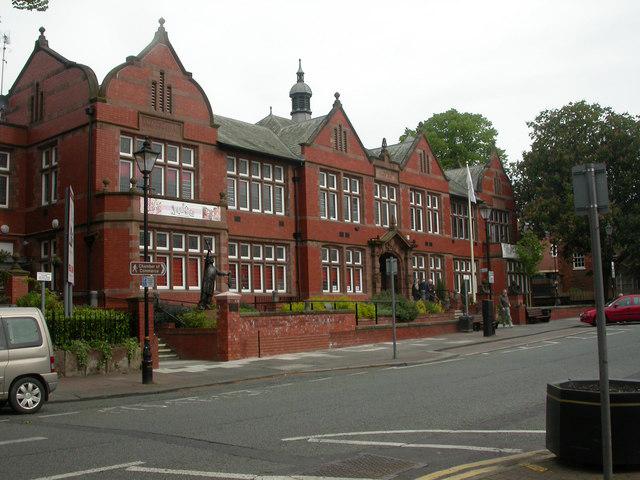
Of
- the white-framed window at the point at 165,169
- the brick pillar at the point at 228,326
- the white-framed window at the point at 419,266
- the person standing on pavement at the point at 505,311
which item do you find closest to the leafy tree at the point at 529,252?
the white-framed window at the point at 419,266

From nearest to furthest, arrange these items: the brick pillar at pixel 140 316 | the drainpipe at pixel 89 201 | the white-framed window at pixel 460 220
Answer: the brick pillar at pixel 140 316 → the drainpipe at pixel 89 201 → the white-framed window at pixel 460 220

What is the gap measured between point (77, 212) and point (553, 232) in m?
33.8

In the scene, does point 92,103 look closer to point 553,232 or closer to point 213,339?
point 213,339

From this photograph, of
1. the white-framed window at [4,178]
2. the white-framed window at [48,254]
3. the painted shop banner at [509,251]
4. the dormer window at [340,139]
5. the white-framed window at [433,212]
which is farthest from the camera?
the painted shop banner at [509,251]

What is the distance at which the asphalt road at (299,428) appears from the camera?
749 cm

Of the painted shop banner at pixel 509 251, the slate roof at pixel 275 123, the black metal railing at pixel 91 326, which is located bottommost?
the black metal railing at pixel 91 326

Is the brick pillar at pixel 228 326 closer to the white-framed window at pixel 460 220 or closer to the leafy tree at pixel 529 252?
the white-framed window at pixel 460 220

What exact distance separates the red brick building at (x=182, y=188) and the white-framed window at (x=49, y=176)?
3.0 inches

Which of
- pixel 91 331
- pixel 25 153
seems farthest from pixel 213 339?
pixel 25 153

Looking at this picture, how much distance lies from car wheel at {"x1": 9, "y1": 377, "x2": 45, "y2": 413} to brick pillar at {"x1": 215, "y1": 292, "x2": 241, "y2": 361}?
940 centimetres

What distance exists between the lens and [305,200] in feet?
112

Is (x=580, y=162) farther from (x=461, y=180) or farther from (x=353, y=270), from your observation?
(x=353, y=270)

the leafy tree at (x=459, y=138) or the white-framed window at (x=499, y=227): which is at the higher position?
the leafy tree at (x=459, y=138)

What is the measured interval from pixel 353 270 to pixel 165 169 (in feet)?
41.3
